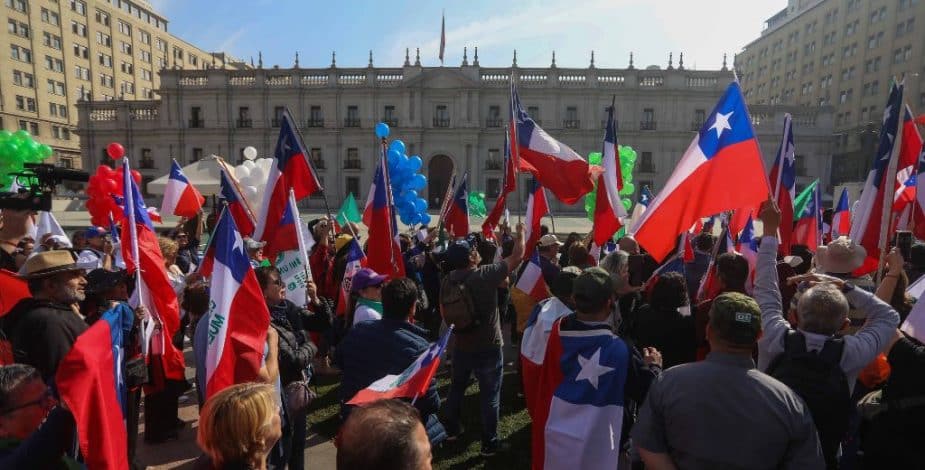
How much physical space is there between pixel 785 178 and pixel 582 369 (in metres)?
3.61

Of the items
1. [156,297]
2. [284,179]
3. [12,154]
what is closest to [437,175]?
[12,154]

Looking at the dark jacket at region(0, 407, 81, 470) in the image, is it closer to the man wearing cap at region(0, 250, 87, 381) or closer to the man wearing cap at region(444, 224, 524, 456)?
the man wearing cap at region(0, 250, 87, 381)

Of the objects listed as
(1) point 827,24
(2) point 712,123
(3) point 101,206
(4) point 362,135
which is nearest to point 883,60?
(1) point 827,24

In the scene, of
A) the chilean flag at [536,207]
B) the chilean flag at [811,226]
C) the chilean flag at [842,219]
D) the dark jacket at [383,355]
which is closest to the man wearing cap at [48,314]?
the dark jacket at [383,355]

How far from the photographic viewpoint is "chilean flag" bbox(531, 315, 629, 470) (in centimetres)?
255

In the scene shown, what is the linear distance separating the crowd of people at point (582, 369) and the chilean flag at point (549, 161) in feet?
2.46

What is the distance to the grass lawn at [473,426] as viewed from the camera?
13.0 ft

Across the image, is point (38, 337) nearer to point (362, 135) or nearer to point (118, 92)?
point (362, 135)

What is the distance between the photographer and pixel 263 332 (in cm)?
289

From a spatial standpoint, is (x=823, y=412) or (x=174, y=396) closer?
(x=823, y=412)

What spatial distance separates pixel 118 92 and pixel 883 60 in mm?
79449

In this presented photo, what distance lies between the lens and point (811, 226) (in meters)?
6.57

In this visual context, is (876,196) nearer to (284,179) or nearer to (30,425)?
(284,179)

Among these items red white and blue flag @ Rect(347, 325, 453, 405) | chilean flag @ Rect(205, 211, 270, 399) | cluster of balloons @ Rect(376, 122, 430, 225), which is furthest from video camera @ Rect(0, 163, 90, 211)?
cluster of balloons @ Rect(376, 122, 430, 225)
